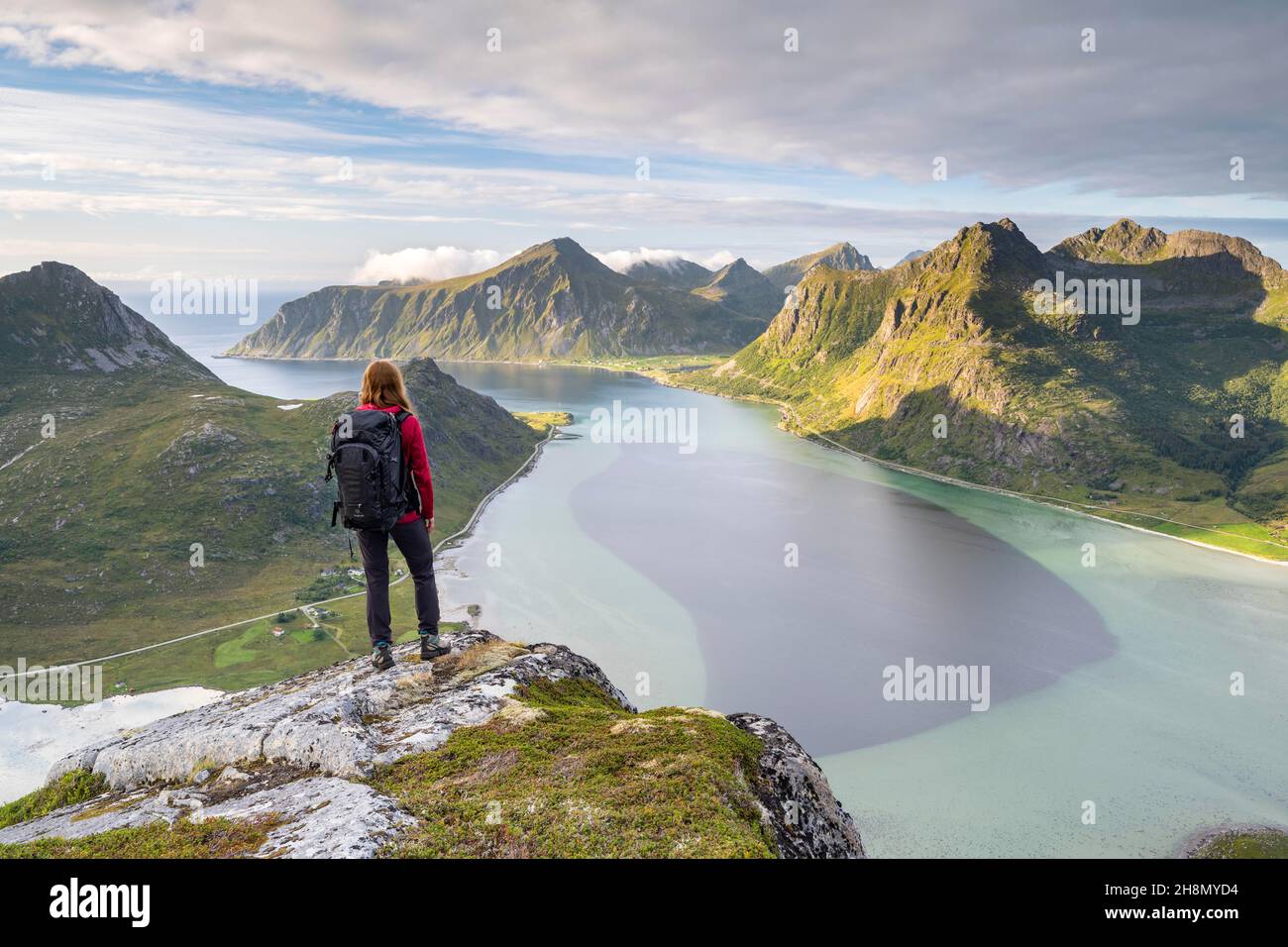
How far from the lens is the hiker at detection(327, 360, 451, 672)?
1376 cm

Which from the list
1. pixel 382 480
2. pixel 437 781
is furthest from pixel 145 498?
pixel 437 781

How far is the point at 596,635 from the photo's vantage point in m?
97.8

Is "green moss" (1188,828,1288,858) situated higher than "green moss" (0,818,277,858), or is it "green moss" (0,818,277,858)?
"green moss" (0,818,277,858)

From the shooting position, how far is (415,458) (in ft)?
49.1

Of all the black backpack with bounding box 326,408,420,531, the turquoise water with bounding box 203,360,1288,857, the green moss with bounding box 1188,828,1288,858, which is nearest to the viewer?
the black backpack with bounding box 326,408,420,531

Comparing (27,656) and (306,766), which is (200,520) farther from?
(306,766)

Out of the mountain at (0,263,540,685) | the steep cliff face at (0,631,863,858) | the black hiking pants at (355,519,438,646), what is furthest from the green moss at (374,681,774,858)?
the mountain at (0,263,540,685)

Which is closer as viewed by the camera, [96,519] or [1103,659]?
[1103,659]

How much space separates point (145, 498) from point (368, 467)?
154 meters

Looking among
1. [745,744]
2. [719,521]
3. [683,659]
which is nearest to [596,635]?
[683,659]

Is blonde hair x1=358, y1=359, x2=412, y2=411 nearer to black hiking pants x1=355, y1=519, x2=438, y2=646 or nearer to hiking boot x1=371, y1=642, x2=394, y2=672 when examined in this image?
black hiking pants x1=355, y1=519, x2=438, y2=646

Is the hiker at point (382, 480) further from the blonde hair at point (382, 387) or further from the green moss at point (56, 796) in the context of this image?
the green moss at point (56, 796)

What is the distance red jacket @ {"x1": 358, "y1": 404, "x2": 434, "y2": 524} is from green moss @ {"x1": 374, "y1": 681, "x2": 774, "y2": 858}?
15.9 feet

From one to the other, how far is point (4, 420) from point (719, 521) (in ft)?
550
